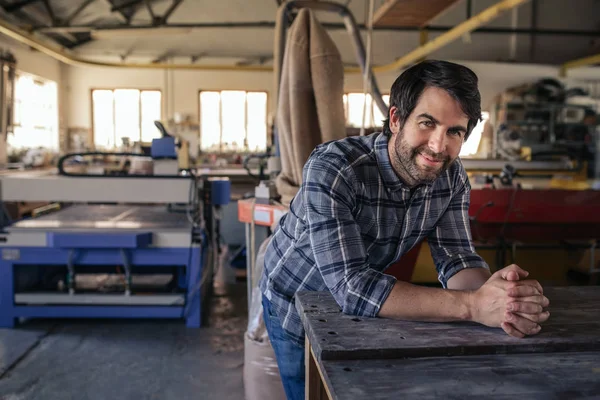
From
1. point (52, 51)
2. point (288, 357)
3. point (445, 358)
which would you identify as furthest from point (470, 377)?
point (52, 51)

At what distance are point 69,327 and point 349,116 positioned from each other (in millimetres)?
6764

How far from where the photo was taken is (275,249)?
1.23 meters

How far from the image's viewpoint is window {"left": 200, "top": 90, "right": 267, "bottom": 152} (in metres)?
8.80

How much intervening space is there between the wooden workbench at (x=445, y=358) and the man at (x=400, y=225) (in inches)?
1.5

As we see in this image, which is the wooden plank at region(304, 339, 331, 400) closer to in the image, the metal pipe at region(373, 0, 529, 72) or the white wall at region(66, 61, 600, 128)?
the metal pipe at region(373, 0, 529, 72)

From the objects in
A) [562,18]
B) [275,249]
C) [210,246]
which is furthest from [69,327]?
[562,18]

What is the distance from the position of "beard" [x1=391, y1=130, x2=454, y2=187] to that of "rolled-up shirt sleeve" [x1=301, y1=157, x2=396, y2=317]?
11 cm

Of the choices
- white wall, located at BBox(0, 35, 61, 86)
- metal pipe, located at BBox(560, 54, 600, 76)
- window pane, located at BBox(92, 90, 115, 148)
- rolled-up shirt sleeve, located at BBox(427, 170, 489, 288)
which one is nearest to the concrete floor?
rolled-up shirt sleeve, located at BBox(427, 170, 489, 288)

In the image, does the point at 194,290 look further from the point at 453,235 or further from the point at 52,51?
the point at 52,51

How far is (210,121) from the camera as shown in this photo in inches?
350

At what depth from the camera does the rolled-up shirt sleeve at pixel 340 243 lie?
0.94 m

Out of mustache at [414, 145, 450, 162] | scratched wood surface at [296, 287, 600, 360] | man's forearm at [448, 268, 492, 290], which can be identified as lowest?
scratched wood surface at [296, 287, 600, 360]

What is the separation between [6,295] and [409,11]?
2545mm

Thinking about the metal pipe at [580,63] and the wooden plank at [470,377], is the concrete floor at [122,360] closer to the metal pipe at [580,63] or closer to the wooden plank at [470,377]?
the wooden plank at [470,377]
